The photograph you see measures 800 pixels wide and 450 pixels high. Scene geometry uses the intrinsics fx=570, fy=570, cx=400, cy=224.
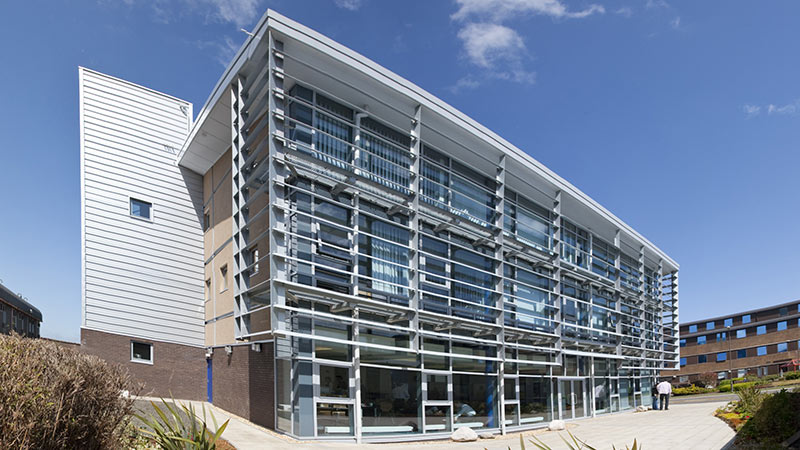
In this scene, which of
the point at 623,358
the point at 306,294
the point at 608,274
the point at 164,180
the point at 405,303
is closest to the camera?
the point at 306,294

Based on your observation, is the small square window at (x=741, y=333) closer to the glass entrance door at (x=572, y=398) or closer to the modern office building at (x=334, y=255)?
the modern office building at (x=334, y=255)

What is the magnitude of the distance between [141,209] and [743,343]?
67454mm

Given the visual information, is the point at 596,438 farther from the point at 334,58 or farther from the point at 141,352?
the point at 141,352

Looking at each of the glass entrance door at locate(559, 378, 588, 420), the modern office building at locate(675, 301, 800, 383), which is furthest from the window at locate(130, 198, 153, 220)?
the modern office building at locate(675, 301, 800, 383)

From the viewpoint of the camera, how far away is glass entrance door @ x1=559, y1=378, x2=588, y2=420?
23.2m

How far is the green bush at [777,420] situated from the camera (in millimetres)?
11195

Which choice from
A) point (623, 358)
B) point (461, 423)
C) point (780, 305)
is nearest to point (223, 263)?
point (461, 423)

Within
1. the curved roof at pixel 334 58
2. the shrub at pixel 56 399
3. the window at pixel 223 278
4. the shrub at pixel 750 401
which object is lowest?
the shrub at pixel 750 401

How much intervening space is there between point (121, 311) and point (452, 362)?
1186 centimetres

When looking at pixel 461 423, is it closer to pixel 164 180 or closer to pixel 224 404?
pixel 224 404

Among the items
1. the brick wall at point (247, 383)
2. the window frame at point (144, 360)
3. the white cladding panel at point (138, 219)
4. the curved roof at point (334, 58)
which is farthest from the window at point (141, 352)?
the curved roof at point (334, 58)

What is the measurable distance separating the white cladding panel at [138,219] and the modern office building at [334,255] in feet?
0.23

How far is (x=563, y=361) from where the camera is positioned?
77.1 feet

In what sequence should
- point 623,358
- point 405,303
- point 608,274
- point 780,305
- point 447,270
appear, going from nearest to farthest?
point 405,303
point 447,270
point 623,358
point 608,274
point 780,305
